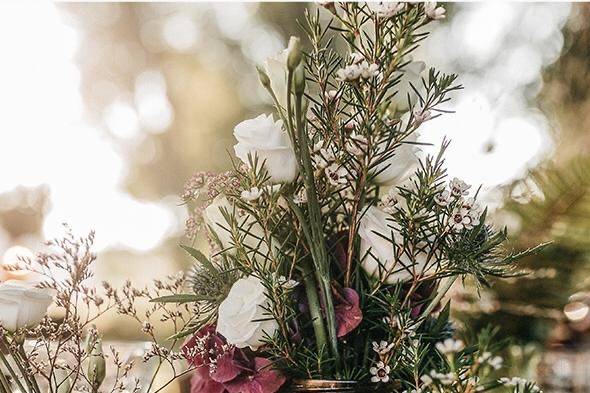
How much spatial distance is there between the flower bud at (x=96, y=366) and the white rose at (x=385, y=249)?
206 mm

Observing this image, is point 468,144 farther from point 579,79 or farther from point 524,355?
point 524,355

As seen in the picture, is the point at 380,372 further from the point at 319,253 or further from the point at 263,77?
the point at 263,77

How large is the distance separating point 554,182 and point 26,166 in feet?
6.91

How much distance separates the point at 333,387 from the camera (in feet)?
1.50

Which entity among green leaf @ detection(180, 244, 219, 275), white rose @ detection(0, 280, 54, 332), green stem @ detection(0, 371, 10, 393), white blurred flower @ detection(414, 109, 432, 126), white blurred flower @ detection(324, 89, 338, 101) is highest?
white blurred flower @ detection(324, 89, 338, 101)

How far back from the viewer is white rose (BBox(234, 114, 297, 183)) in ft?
1.55

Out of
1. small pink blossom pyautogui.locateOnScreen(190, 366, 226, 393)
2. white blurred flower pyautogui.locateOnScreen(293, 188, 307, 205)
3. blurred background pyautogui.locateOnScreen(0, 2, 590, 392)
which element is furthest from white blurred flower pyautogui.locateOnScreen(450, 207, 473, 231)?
blurred background pyautogui.locateOnScreen(0, 2, 590, 392)

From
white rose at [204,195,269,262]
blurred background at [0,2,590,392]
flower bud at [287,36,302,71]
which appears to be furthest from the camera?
blurred background at [0,2,590,392]

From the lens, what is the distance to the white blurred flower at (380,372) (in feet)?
1.53

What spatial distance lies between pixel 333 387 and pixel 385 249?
0.35 feet

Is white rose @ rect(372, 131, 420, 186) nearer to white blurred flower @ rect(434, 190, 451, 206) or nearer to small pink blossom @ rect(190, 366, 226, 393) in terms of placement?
white blurred flower @ rect(434, 190, 451, 206)

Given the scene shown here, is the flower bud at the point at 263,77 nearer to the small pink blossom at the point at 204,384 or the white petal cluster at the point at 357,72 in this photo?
the white petal cluster at the point at 357,72

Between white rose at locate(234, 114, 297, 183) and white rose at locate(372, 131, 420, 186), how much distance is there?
0.21ft

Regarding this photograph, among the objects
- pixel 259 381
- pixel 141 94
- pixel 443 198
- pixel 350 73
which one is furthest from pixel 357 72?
pixel 141 94
